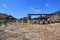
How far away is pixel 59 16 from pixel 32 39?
8919 millimetres

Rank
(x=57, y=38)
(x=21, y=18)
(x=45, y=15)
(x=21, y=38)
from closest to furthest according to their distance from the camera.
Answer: (x=57, y=38) → (x=21, y=38) → (x=45, y=15) → (x=21, y=18)

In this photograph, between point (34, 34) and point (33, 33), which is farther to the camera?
point (33, 33)

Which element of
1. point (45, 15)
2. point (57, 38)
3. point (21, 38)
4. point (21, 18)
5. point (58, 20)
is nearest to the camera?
point (57, 38)

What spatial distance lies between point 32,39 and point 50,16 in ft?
29.7

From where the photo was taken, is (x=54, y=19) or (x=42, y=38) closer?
(x=42, y=38)

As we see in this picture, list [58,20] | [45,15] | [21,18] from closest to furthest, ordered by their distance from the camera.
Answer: [58,20], [45,15], [21,18]

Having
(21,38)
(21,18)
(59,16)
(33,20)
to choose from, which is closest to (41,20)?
(33,20)

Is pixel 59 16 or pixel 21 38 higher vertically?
pixel 59 16

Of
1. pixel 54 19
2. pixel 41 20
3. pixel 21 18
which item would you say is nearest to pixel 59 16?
pixel 54 19

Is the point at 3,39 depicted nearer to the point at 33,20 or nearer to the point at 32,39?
the point at 32,39

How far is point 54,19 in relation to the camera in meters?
15.9

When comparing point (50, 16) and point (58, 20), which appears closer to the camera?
point (58, 20)

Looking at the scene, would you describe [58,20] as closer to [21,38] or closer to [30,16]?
[30,16]

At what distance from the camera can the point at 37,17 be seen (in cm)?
1656
